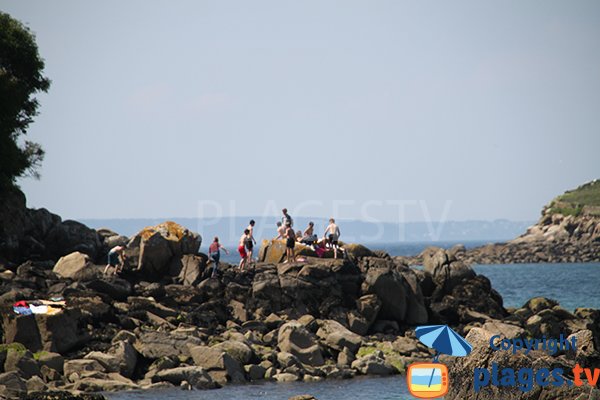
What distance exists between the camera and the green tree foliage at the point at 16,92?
51.9 metres

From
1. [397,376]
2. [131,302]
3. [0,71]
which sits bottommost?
[397,376]

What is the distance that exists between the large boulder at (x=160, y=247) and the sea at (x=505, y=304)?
43.9ft

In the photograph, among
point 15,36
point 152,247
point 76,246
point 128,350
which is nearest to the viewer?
point 128,350

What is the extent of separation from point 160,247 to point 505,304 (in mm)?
37760

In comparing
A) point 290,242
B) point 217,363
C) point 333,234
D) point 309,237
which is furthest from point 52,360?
point 333,234

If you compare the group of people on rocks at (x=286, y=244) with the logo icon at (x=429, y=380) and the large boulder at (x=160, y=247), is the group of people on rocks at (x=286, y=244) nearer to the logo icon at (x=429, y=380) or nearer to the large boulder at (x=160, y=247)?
the large boulder at (x=160, y=247)

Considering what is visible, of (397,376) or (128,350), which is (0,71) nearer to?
(128,350)

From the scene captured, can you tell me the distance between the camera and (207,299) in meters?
43.6

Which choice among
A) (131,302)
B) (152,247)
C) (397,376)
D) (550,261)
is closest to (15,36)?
(152,247)

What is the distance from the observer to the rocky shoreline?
34.3 metres

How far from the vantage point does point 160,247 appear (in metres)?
46.1

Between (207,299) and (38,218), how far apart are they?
14862mm

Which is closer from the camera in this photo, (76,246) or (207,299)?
(207,299)

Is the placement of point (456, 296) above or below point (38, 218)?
below
